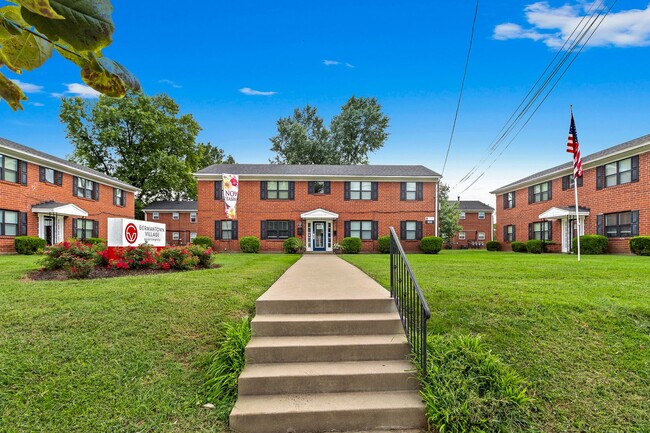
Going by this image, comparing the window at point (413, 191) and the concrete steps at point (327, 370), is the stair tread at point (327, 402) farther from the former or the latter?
the window at point (413, 191)

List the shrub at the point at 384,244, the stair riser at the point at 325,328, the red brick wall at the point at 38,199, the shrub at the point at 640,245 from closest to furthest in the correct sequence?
the stair riser at the point at 325,328 < the shrub at the point at 640,245 < the red brick wall at the point at 38,199 < the shrub at the point at 384,244

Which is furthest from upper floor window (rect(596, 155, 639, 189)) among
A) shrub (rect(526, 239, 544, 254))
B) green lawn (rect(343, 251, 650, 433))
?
green lawn (rect(343, 251, 650, 433))

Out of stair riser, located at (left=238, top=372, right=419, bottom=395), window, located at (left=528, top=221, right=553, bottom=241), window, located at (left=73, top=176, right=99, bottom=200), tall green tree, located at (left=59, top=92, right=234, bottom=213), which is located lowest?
stair riser, located at (left=238, top=372, right=419, bottom=395)

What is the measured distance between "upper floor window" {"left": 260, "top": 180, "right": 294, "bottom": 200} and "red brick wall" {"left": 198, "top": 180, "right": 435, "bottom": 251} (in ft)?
0.86

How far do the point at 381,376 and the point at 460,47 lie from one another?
1122 cm

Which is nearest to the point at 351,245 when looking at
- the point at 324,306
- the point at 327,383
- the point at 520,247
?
the point at 520,247

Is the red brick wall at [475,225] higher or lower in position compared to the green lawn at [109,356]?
higher

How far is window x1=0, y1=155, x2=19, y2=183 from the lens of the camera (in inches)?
675

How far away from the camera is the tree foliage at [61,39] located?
2.20ft

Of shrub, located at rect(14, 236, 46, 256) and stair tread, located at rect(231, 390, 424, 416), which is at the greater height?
Result: shrub, located at rect(14, 236, 46, 256)

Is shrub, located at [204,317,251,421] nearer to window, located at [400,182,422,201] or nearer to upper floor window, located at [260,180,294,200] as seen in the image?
upper floor window, located at [260,180,294,200]

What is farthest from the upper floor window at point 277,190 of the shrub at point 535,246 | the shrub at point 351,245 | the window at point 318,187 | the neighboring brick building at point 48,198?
the shrub at point 535,246

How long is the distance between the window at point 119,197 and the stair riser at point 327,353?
2714 cm

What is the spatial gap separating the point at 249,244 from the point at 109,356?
1732 centimetres
